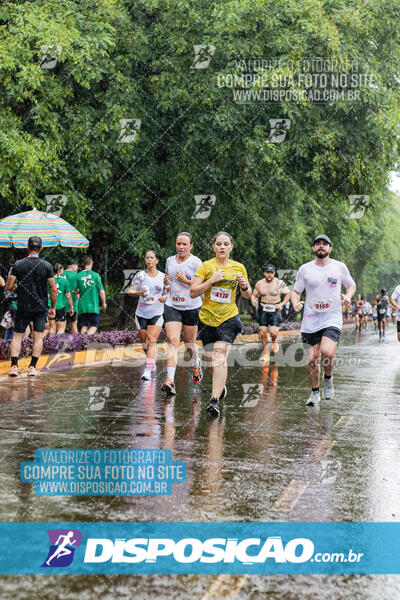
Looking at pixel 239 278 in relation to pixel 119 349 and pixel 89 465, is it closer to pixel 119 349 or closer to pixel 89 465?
pixel 89 465

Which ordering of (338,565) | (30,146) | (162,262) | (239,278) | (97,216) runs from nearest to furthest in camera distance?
(338,565) < (239,278) < (30,146) < (97,216) < (162,262)

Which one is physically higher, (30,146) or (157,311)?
(30,146)

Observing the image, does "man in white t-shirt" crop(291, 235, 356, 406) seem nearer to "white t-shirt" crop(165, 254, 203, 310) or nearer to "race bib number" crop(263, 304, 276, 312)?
"white t-shirt" crop(165, 254, 203, 310)

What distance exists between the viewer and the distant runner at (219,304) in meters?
9.31

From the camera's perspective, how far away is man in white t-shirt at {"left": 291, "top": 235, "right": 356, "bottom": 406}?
10.2 meters

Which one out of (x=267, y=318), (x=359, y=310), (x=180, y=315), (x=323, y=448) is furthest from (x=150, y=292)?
(x=359, y=310)

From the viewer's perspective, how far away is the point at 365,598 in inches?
156

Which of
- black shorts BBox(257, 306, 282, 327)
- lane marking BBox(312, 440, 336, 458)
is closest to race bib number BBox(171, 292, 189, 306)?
lane marking BBox(312, 440, 336, 458)

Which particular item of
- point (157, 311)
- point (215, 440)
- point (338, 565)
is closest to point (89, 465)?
point (215, 440)

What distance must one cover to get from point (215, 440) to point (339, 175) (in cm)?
1631

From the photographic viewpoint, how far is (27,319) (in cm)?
1222

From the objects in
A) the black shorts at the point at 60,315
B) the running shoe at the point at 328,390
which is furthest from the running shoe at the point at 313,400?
the black shorts at the point at 60,315

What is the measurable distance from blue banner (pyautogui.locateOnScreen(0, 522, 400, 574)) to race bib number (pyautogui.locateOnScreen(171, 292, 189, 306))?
6.17 m

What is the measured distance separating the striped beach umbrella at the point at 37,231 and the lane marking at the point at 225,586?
43.3ft
